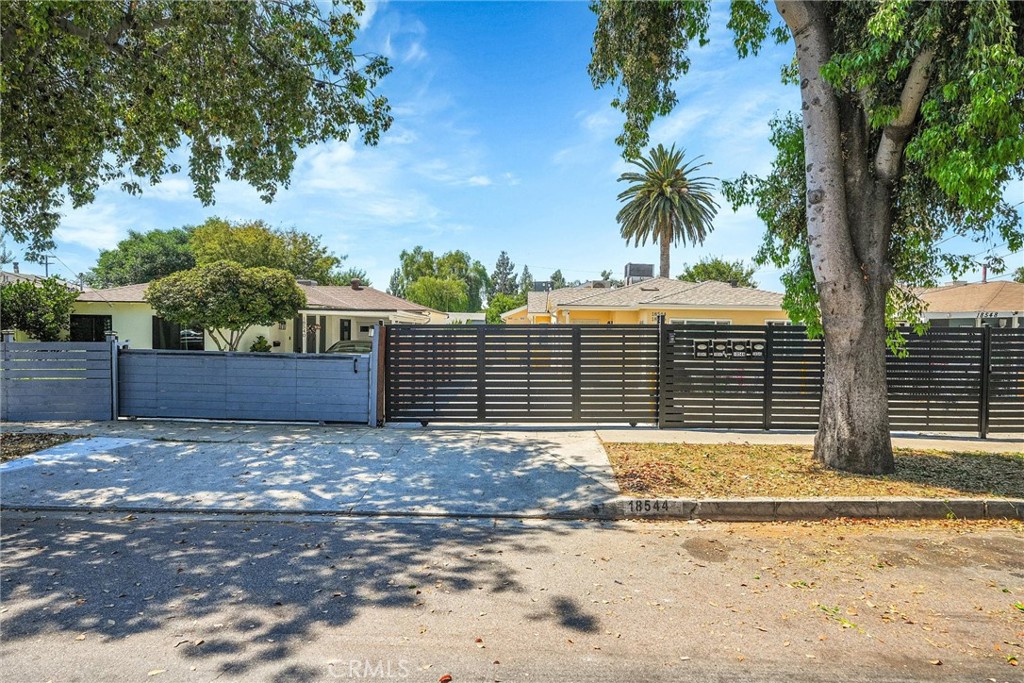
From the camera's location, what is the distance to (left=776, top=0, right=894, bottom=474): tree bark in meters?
Result: 6.42

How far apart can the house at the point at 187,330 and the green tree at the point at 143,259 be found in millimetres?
16174

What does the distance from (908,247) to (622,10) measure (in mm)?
5133

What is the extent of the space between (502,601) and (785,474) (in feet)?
13.9

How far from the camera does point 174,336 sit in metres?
18.7

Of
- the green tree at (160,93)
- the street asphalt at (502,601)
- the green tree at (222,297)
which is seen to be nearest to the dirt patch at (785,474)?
the street asphalt at (502,601)

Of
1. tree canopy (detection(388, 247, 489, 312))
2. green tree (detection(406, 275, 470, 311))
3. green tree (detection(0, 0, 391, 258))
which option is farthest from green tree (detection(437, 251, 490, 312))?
green tree (detection(0, 0, 391, 258))

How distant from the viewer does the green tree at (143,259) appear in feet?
115

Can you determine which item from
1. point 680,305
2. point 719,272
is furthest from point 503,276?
point 680,305

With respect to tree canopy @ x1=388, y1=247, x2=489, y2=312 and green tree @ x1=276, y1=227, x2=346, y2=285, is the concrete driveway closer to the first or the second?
green tree @ x1=276, y1=227, x2=346, y2=285

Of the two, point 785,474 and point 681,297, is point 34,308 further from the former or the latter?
point 681,297

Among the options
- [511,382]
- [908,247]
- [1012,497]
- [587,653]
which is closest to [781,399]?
[908,247]

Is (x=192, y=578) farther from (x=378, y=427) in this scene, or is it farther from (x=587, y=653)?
(x=378, y=427)

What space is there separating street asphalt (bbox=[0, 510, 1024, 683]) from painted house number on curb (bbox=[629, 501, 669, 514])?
1.00ft

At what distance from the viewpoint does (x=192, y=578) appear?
3932mm
